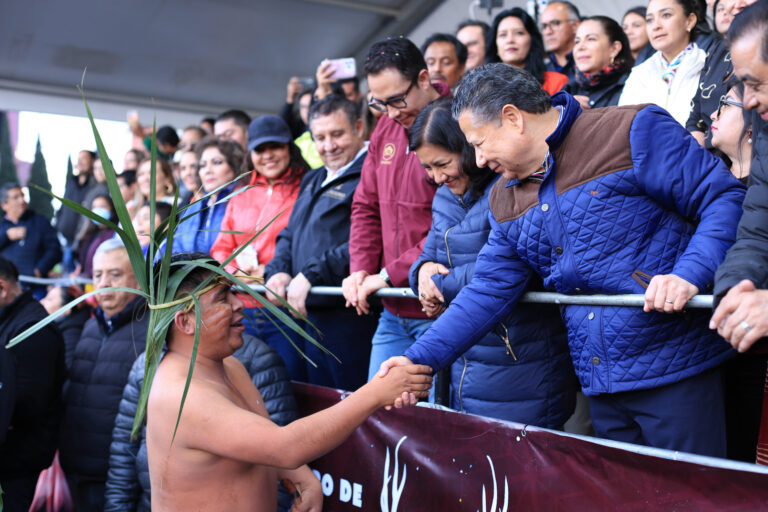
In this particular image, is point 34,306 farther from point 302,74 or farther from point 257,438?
point 302,74

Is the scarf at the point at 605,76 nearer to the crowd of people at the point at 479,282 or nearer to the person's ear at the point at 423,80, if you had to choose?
the crowd of people at the point at 479,282

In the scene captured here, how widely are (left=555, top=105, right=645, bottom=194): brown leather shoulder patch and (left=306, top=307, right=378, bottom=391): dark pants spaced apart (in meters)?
1.76

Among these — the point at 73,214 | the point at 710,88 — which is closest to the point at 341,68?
the point at 710,88

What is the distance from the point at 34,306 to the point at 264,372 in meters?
2.09

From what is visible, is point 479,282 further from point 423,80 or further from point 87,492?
point 87,492

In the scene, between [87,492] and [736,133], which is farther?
[87,492]

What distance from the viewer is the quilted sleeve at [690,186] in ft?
7.43

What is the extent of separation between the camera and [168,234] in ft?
8.40

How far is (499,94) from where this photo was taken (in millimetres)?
2670

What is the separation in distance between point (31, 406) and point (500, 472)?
320cm

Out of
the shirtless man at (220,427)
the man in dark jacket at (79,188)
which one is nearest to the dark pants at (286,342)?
the shirtless man at (220,427)

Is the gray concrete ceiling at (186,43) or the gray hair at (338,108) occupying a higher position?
the gray concrete ceiling at (186,43)

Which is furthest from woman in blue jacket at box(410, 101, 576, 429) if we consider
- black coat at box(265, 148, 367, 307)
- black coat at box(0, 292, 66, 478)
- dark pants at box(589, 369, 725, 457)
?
black coat at box(0, 292, 66, 478)

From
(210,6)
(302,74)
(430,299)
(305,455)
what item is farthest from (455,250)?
(302,74)
